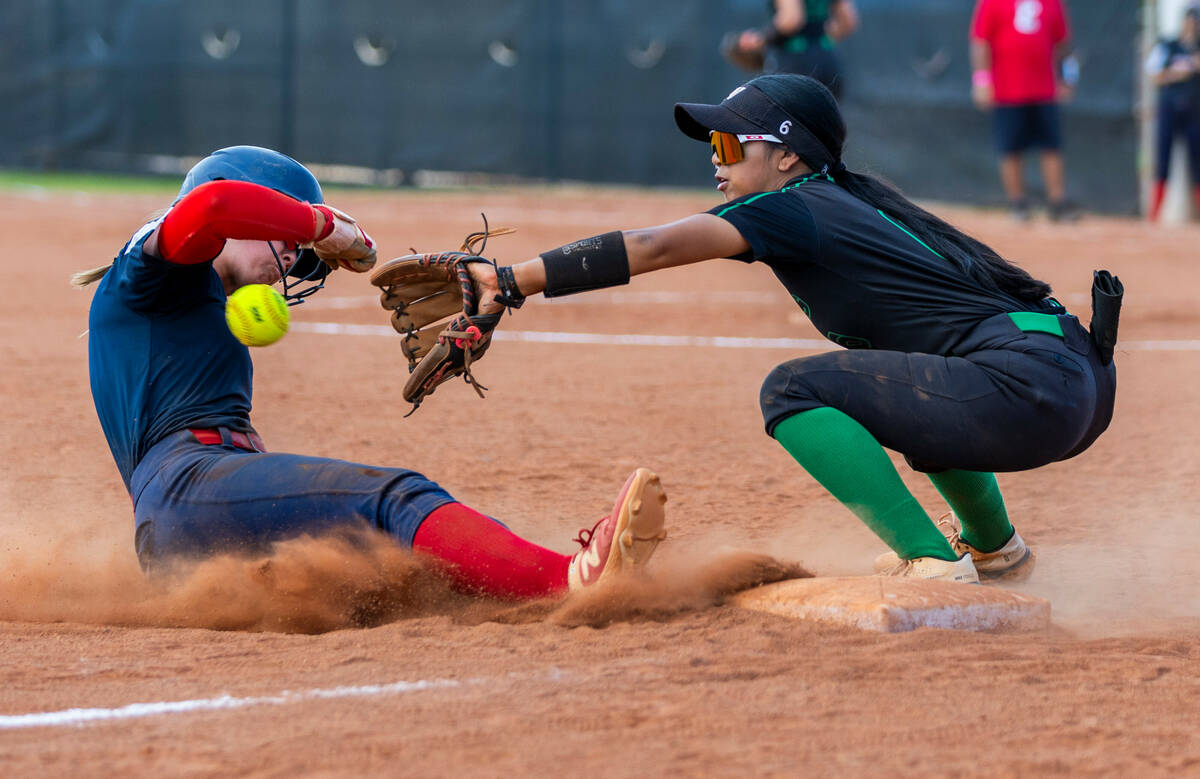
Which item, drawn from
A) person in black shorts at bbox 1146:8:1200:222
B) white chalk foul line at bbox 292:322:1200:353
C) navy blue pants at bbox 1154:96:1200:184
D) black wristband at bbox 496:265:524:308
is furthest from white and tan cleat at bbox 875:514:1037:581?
navy blue pants at bbox 1154:96:1200:184

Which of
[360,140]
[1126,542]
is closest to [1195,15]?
[360,140]

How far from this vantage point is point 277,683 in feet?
8.38

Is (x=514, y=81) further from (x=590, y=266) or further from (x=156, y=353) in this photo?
(x=590, y=266)

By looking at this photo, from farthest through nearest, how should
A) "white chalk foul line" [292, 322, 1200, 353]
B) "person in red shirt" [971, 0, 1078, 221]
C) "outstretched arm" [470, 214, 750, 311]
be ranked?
"person in red shirt" [971, 0, 1078, 221] → "white chalk foul line" [292, 322, 1200, 353] → "outstretched arm" [470, 214, 750, 311]

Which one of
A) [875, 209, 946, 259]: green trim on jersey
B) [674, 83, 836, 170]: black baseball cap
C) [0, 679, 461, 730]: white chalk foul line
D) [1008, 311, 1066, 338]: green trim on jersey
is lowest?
[0, 679, 461, 730]: white chalk foul line

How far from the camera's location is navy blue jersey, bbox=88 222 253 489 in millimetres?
3242

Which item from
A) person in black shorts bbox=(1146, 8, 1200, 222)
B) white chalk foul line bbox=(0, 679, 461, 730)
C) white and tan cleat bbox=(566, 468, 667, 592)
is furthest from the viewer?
person in black shorts bbox=(1146, 8, 1200, 222)

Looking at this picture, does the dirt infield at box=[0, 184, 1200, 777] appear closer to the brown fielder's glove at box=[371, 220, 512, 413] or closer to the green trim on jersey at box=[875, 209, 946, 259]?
the brown fielder's glove at box=[371, 220, 512, 413]

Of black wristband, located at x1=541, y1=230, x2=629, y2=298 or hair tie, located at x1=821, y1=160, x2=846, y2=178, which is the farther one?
hair tie, located at x1=821, y1=160, x2=846, y2=178

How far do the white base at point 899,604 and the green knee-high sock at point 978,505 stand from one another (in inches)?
19.2

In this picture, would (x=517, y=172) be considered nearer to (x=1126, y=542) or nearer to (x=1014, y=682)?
(x=1126, y=542)

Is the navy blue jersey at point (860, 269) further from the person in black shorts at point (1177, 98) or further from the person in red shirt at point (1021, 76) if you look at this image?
the person in black shorts at point (1177, 98)

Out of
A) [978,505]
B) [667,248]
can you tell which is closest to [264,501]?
[667,248]

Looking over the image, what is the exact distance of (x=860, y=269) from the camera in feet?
10.4
